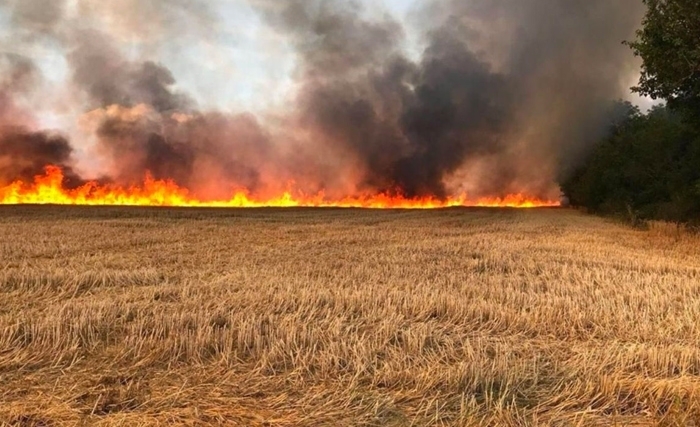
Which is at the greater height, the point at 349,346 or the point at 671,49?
the point at 671,49

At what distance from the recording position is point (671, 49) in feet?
59.8

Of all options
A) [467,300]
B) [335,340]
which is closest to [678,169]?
[467,300]

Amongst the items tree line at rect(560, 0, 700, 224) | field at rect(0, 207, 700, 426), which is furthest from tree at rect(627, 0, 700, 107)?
field at rect(0, 207, 700, 426)

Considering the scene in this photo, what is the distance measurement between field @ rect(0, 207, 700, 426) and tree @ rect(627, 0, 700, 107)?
8.84m

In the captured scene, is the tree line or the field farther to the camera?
the tree line

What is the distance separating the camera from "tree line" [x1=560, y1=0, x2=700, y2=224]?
712 inches

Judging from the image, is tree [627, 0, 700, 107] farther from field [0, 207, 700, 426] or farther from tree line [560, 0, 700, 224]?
field [0, 207, 700, 426]

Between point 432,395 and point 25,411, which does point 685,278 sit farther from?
point 25,411

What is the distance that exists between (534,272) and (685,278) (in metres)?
3.23

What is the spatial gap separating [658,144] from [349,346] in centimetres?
5115

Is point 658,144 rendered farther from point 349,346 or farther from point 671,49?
point 349,346

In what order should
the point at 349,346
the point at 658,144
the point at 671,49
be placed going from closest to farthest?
the point at 349,346
the point at 671,49
the point at 658,144

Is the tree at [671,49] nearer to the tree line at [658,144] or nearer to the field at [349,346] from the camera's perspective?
the tree line at [658,144]

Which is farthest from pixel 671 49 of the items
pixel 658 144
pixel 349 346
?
pixel 658 144
